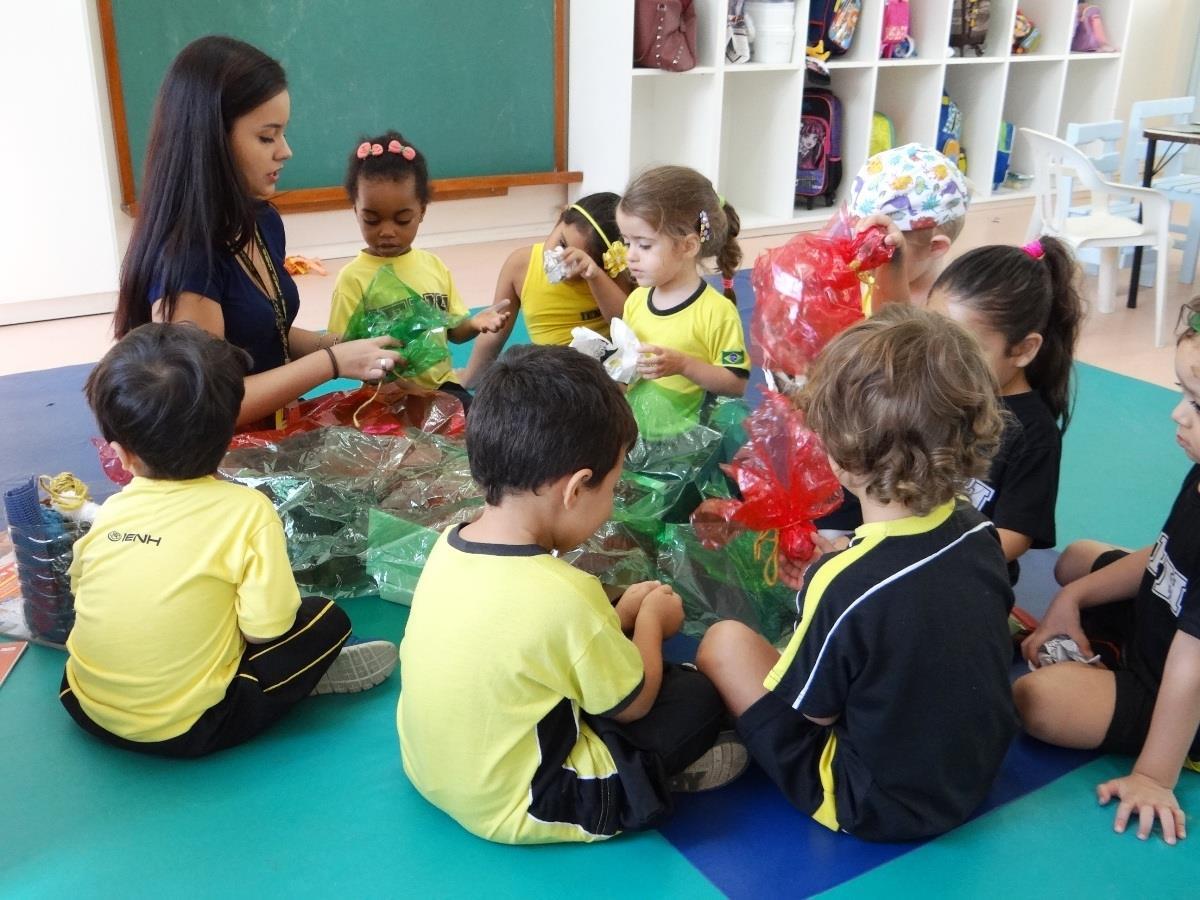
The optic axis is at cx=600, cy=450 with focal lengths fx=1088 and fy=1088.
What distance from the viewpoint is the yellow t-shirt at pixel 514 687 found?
1.40 m

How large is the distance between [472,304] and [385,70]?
1.32 meters

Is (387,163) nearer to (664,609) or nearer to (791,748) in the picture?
(664,609)

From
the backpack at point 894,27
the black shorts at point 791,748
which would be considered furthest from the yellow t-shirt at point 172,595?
the backpack at point 894,27

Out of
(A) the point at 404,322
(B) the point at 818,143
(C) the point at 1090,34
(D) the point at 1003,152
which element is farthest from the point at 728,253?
(C) the point at 1090,34

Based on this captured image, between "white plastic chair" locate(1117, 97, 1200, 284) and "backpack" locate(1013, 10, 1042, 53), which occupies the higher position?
"backpack" locate(1013, 10, 1042, 53)

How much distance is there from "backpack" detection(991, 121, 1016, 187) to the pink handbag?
252cm

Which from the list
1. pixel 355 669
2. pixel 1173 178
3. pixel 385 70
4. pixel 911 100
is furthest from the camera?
pixel 911 100

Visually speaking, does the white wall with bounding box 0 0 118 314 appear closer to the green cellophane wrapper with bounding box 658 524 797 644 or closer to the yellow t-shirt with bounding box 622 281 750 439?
the yellow t-shirt with bounding box 622 281 750 439

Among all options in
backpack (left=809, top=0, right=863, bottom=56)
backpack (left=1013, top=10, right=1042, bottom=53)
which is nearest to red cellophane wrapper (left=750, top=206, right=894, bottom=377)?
backpack (left=809, top=0, right=863, bottom=56)

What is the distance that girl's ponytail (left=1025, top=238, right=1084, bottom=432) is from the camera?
79.0 inches

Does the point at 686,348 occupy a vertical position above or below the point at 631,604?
above

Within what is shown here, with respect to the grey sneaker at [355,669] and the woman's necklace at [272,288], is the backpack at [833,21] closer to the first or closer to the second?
the woman's necklace at [272,288]

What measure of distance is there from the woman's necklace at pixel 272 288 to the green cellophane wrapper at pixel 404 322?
182 millimetres

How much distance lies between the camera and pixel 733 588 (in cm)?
207
